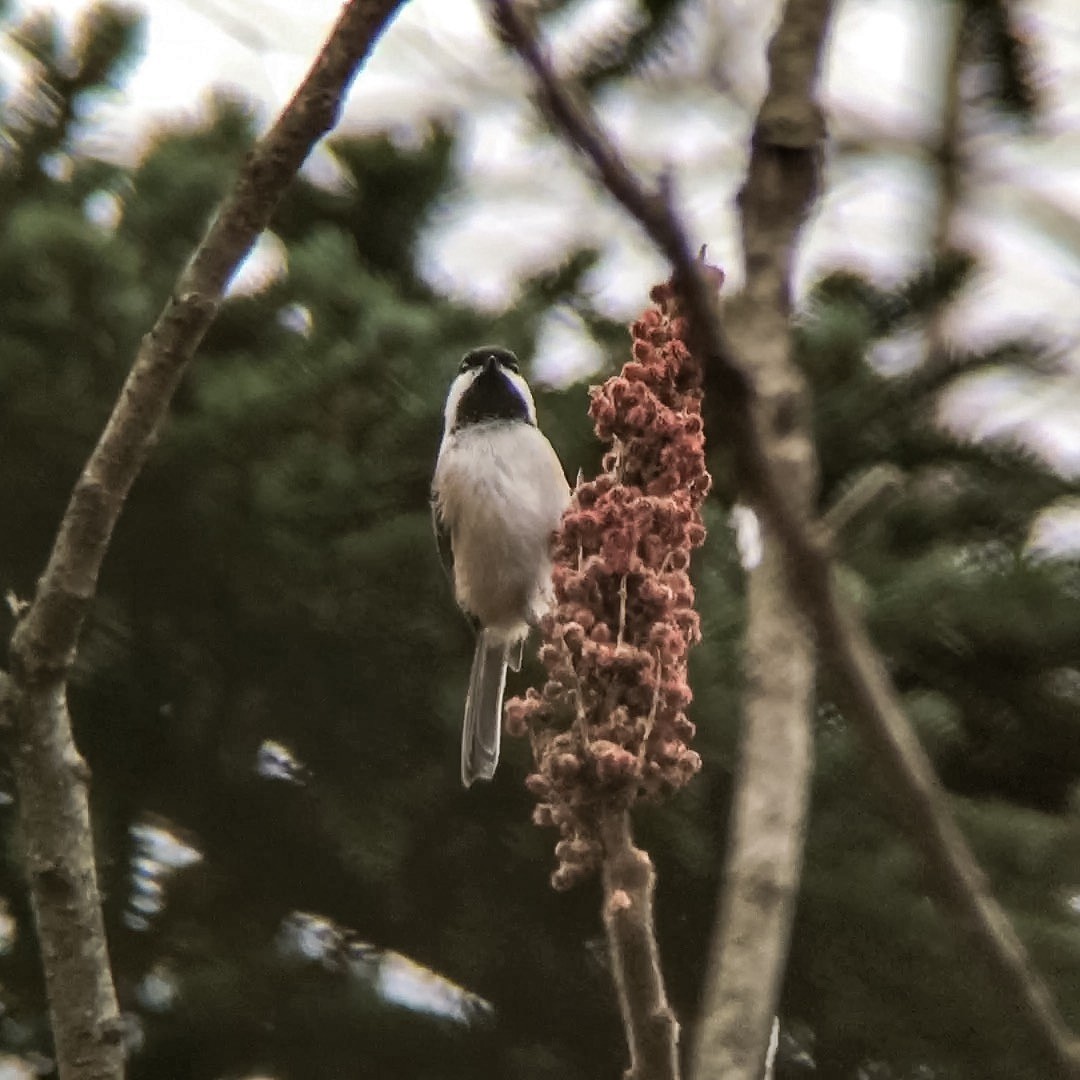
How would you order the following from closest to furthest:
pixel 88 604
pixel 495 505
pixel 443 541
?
pixel 88 604
pixel 443 541
pixel 495 505

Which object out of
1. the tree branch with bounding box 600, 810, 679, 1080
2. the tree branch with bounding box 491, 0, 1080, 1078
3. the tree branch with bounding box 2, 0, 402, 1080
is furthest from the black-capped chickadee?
the tree branch with bounding box 491, 0, 1080, 1078

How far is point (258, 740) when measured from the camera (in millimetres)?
2475

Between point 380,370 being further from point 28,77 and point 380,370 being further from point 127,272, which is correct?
point 28,77

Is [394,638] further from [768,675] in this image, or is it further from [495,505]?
[768,675]

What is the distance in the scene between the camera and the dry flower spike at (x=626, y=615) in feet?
3.35

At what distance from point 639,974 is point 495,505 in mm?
2053

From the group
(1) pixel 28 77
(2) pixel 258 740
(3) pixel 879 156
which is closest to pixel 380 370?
(2) pixel 258 740

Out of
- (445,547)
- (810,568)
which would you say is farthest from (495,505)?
(810,568)

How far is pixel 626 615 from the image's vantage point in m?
1.20

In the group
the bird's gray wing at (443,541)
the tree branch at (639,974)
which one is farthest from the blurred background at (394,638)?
the tree branch at (639,974)

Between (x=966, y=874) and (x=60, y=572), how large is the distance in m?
0.88

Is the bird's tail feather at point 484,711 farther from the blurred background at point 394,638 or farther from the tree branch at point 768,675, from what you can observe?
the tree branch at point 768,675

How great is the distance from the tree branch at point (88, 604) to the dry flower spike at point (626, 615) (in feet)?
0.96

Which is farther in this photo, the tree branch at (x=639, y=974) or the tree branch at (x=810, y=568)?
the tree branch at (x=639, y=974)
